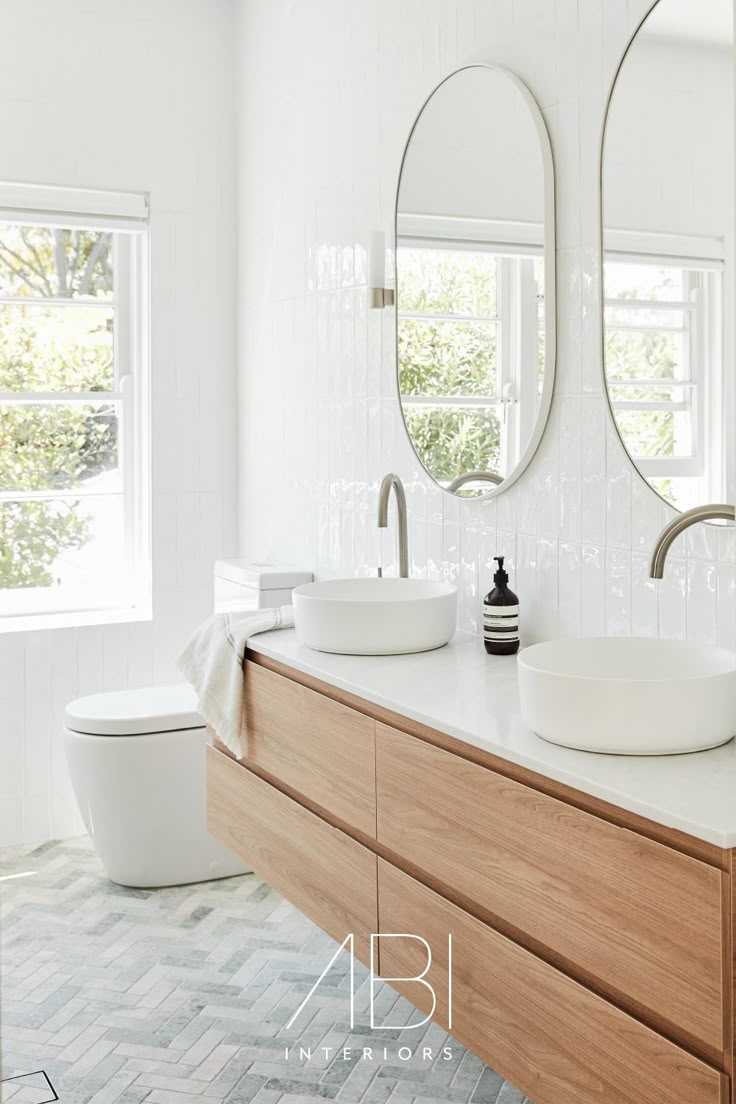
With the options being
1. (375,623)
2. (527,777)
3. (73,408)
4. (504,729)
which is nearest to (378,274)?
(375,623)

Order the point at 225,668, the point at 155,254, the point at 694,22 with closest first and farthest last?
the point at 694,22 < the point at 225,668 < the point at 155,254

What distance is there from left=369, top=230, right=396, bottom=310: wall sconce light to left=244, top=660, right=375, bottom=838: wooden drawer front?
99 cm

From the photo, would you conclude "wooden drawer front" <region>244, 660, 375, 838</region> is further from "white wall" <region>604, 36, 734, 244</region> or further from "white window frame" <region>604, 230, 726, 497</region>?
"white wall" <region>604, 36, 734, 244</region>

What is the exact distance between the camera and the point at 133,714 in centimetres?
314

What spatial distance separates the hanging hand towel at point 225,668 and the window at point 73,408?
3.94 ft

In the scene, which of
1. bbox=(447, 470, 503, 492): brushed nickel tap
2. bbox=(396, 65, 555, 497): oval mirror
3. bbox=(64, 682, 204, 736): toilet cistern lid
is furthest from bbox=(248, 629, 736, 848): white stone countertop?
bbox=(64, 682, 204, 736): toilet cistern lid

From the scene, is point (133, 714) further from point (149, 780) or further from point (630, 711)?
point (630, 711)

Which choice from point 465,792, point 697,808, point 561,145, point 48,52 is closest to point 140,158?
point 48,52

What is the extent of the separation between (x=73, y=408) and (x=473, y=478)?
71.6 inches

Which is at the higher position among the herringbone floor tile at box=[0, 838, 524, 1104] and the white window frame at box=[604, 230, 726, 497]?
the white window frame at box=[604, 230, 726, 497]

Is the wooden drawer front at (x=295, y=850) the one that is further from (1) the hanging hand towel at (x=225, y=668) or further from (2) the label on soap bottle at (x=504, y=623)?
(2) the label on soap bottle at (x=504, y=623)

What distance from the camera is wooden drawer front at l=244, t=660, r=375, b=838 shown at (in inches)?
78.8

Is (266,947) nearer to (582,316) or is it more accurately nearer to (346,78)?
(582,316)

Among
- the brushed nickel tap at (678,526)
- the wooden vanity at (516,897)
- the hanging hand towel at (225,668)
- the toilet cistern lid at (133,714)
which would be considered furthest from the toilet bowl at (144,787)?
the brushed nickel tap at (678,526)
